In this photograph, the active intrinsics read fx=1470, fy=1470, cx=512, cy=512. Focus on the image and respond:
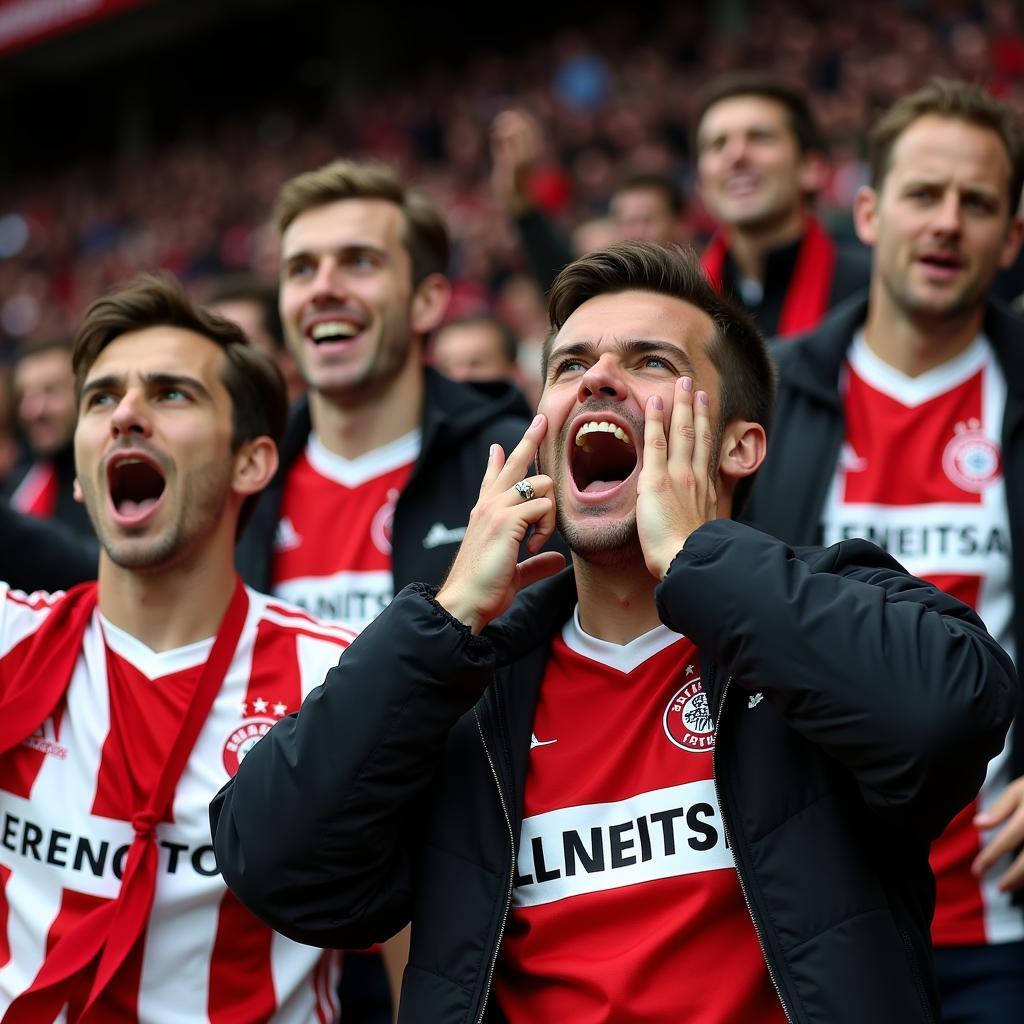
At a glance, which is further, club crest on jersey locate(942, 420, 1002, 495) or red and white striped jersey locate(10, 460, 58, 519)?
red and white striped jersey locate(10, 460, 58, 519)

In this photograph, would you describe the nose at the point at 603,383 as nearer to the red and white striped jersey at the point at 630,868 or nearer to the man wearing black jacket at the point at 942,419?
the red and white striped jersey at the point at 630,868

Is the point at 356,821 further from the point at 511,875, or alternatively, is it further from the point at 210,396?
the point at 210,396

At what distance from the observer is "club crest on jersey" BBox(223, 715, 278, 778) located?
2844 millimetres

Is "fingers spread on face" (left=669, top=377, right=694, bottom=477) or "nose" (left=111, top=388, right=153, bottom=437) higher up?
"nose" (left=111, top=388, right=153, bottom=437)

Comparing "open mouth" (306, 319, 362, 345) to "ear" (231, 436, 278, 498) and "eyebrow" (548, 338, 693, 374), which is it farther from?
"eyebrow" (548, 338, 693, 374)

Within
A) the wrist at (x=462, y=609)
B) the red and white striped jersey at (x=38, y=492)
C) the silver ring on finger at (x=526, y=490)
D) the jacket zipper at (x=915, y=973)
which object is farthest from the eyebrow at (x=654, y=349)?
the red and white striped jersey at (x=38, y=492)

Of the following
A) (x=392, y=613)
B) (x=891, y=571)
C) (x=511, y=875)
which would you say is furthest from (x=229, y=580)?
(x=891, y=571)

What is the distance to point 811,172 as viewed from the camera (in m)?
5.09

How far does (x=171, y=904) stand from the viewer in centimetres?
273

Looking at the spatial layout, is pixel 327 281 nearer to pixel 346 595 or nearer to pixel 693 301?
pixel 346 595

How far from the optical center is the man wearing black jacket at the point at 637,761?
206cm

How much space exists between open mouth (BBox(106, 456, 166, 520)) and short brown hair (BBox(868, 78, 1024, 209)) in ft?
6.67

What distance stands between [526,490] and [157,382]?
43.2 inches

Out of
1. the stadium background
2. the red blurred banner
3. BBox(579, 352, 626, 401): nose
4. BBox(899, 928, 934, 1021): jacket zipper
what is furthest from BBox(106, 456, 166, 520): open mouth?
the red blurred banner
